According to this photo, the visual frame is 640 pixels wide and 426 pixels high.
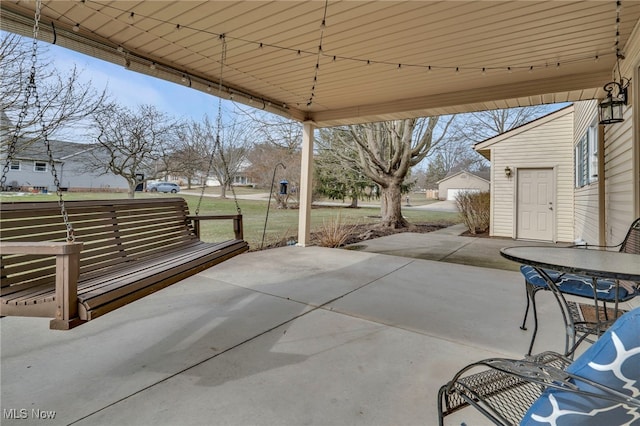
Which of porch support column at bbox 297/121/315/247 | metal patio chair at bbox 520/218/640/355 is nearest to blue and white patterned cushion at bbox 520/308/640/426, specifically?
metal patio chair at bbox 520/218/640/355

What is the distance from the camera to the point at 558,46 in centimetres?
329

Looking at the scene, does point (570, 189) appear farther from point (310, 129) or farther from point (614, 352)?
point (614, 352)

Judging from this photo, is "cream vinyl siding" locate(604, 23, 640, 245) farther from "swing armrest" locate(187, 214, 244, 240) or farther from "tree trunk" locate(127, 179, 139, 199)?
"tree trunk" locate(127, 179, 139, 199)

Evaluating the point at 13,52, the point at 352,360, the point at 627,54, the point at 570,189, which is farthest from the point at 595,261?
the point at 570,189

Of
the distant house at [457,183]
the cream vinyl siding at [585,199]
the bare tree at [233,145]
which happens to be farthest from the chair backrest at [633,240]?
the distant house at [457,183]

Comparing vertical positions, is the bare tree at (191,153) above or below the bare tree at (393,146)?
below

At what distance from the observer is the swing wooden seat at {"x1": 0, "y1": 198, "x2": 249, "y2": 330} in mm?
1458

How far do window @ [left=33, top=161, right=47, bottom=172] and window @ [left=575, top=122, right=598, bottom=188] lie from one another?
23.1ft

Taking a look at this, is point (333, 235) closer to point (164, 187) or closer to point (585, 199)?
point (164, 187)

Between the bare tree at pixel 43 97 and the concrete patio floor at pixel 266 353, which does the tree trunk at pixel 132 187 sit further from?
the concrete patio floor at pixel 266 353

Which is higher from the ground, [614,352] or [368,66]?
[368,66]

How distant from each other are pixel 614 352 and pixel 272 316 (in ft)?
7.84

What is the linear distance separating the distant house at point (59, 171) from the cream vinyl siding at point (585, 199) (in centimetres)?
674

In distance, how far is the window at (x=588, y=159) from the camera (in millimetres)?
4758
